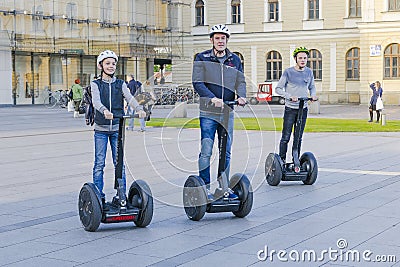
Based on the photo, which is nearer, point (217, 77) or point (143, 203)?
point (143, 203)

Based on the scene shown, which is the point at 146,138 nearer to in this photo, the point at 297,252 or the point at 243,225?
the point at 243,225

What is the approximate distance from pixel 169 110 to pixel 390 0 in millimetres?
42478

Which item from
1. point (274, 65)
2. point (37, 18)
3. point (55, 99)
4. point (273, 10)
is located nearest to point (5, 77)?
point (55, 99)

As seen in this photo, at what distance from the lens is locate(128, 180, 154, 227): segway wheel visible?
807 cm

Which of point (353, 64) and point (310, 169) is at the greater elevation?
point (353, 64)

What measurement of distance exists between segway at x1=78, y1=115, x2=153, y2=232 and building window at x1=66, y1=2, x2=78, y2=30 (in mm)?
43040

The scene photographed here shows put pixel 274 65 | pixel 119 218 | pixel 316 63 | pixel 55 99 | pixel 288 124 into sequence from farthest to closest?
pixel 274 65, pixel 316 63, pixel 55 99, pixel 288 124, pixel 119 218

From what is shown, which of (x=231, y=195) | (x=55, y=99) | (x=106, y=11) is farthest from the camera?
(x=106, y=11)

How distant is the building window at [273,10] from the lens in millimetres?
56125

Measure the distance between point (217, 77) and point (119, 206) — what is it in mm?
1832

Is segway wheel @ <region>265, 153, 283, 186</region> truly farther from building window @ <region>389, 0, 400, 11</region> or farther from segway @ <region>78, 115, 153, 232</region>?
building window @ <region>389, 0, 400, 11</region>

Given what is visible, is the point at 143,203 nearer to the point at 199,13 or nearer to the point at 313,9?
the point at 313,9

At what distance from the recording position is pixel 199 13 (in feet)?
195

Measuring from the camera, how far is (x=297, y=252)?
22.8ft
